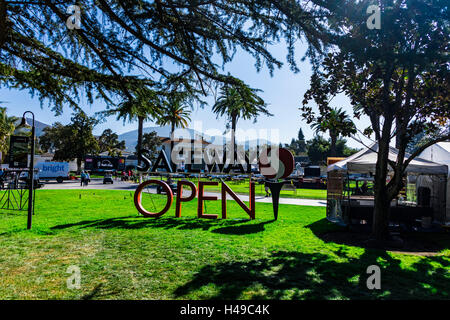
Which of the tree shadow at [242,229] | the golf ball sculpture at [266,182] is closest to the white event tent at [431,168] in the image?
the golf ball sculpture at [266,182]

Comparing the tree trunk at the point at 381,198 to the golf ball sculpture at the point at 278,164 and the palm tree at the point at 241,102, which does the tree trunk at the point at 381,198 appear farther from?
the golf ball sculpture at the point at 278,164

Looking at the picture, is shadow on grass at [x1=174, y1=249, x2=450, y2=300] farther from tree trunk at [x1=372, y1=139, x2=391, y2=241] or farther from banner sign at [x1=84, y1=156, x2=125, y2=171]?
banner sign at [x1=84, y1=156, x2=125, y2=171]

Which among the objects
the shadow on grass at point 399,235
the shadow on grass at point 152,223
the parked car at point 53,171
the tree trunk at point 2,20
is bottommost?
the shadow on grass at point 152,223

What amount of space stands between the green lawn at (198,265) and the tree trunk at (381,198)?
138 centimetres

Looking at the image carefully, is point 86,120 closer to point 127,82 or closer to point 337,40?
point 127,82

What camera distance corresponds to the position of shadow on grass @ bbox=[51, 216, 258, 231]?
9.38m

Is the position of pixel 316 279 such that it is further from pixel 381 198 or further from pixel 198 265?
pixel 381 198

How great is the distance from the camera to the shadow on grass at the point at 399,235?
7757 millimetres

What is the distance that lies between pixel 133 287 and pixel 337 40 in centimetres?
575

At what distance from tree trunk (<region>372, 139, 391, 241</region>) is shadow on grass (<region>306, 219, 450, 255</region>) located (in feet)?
1.41

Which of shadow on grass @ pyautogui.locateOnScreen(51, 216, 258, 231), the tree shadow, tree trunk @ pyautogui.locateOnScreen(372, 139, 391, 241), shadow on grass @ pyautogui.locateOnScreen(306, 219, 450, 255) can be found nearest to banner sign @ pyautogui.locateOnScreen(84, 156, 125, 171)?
shadow on grass @ pyautogui.locateOnScreen(51, 216, 258, 231)


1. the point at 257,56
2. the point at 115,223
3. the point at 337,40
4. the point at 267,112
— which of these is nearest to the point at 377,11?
the point at 337,40

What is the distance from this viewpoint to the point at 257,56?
641 centimetres
